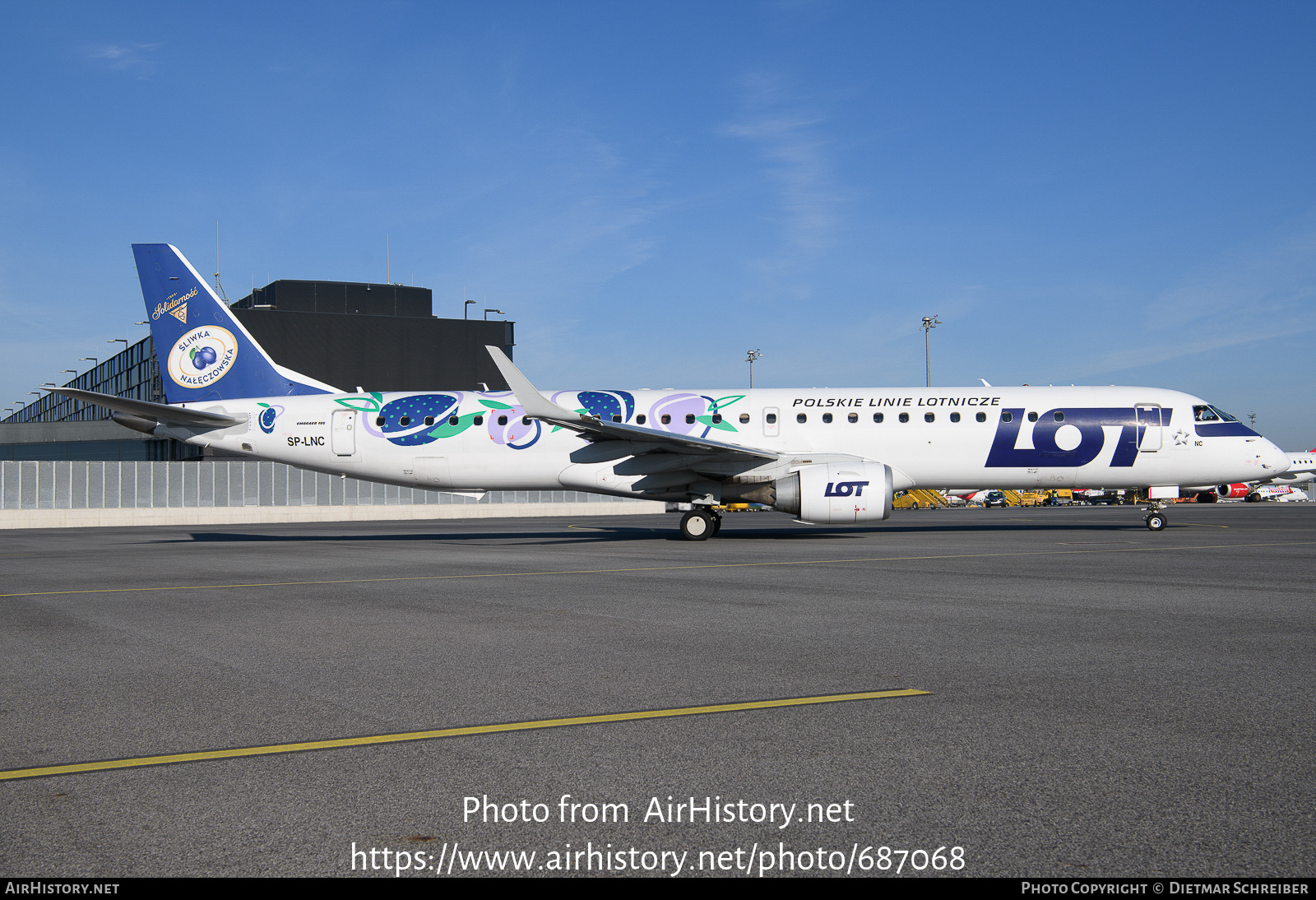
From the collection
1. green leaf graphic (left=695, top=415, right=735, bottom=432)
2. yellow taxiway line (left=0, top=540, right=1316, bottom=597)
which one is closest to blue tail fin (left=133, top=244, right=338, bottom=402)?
green leaf graphic (left=695, top=415, right=735, bottom=432)

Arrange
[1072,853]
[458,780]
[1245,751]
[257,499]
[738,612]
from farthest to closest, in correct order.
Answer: [257,499] → [738,612] → [1245,751] → [458,780] → [1072,853]

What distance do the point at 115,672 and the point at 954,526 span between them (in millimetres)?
25301

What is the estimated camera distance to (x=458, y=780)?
13.5 ft

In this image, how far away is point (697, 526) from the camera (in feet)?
75.0

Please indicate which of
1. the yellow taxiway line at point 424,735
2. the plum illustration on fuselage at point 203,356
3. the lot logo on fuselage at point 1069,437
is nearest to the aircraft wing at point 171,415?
the plum illustration on fuselage at point 203,356

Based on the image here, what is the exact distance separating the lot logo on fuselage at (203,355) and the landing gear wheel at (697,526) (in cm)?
1271

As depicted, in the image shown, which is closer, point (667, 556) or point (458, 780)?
point (458, 780)

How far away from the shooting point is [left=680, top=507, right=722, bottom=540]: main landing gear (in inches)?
898

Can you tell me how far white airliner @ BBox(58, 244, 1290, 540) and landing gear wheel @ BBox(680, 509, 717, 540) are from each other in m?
0.03

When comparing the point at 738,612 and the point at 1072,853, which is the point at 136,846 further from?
the point at 738,612

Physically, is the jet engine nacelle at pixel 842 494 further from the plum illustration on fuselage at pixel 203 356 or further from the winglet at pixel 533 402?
the plum illustration on fuselage at pixel 203 356

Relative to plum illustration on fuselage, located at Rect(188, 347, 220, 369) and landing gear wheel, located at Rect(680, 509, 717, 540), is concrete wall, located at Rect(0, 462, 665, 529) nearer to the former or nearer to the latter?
plum illustration on fuselage, located at Rect(188, 347, 220, 369)

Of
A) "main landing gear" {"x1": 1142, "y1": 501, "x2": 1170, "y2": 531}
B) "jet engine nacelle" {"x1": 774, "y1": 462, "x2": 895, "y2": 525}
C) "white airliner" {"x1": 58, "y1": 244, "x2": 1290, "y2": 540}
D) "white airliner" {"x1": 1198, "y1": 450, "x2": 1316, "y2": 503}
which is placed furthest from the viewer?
"white airliner" {"x1": 1198, "y1": 450, "x2": 1316, "y2": 503}

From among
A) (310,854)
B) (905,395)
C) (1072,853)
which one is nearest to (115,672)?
(310,854)
